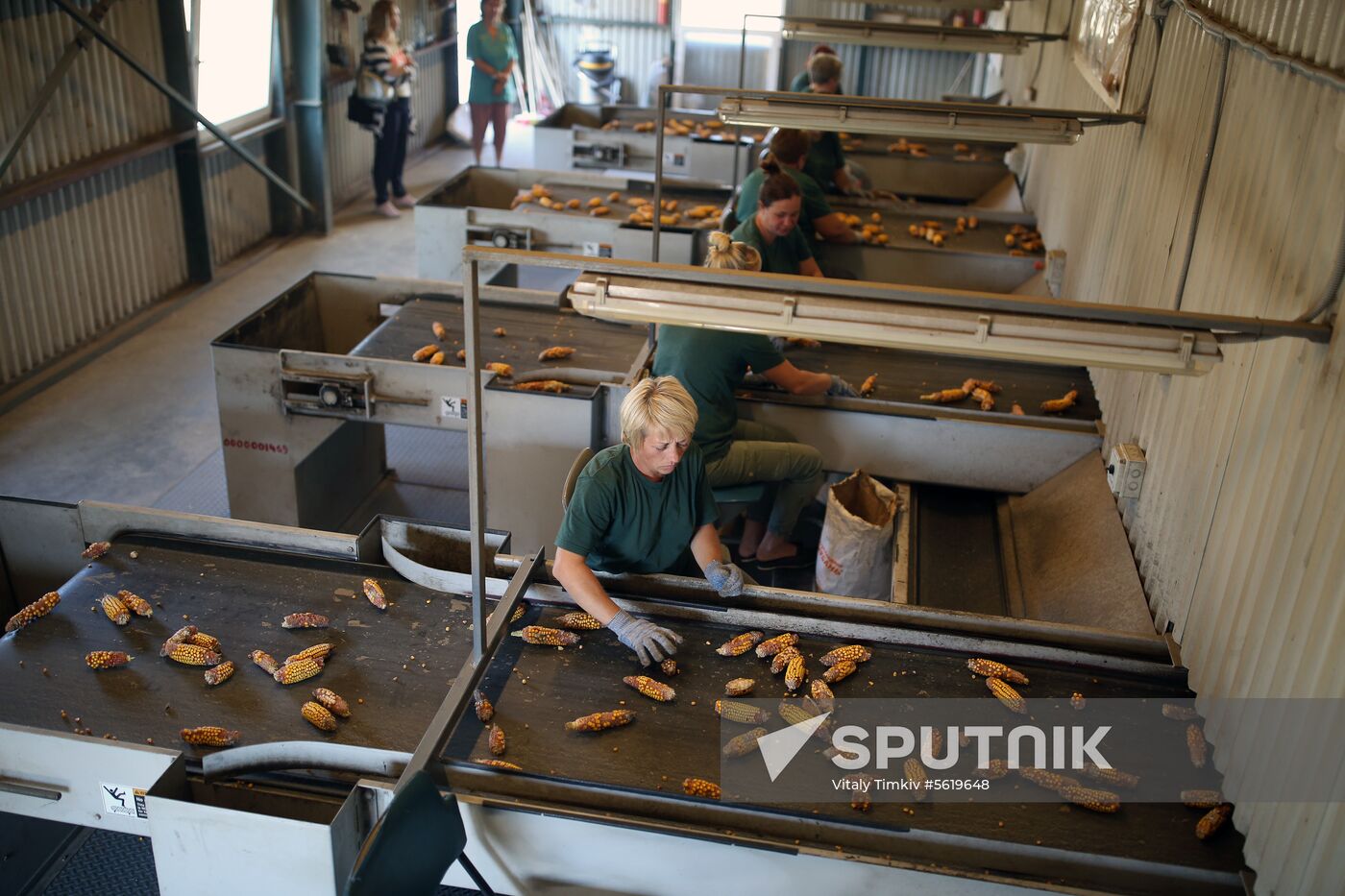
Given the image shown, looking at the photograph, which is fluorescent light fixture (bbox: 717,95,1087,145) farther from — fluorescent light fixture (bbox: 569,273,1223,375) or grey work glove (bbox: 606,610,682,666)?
grey work glove (bbox: 606,610,682,666)

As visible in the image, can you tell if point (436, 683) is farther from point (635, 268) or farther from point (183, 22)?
point (183, 22)

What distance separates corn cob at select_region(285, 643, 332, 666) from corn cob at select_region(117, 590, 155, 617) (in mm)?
484

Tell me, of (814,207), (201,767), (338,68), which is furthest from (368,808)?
(338,68)

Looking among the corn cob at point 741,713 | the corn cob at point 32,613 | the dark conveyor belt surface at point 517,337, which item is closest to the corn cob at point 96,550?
the corn cob at point 32,613

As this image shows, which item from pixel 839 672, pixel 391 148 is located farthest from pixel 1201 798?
pixel 391 148

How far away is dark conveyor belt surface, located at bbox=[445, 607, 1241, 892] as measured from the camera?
2648 millimetres

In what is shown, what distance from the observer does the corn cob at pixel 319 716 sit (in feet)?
9.32

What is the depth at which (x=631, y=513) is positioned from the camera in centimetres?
339

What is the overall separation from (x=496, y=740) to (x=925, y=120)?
2.52m

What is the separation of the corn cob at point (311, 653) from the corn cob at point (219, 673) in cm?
15

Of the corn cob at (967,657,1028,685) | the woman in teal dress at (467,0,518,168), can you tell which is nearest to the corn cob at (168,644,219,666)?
the corn cob at (967,657,1028,685)

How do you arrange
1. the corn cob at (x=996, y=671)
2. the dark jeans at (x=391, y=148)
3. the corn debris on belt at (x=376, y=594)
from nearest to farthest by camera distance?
the corn cob at (x=996, y=671) → the corn debris on belt at (x=376, y=594) → the dark jeans at (x=391, y=148)

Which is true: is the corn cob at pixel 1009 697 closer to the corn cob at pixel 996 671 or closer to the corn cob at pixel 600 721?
the corn cob at pixel 996 671

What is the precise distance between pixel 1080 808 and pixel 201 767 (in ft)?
6.94
